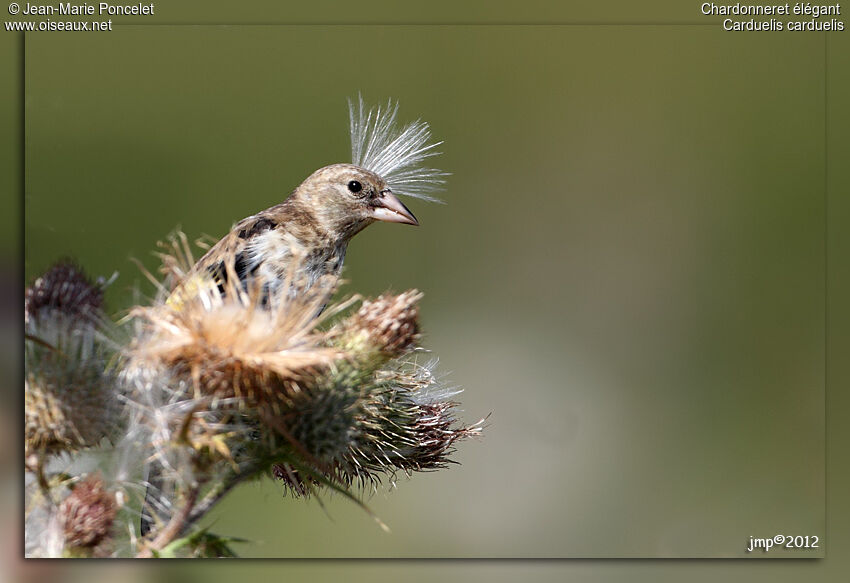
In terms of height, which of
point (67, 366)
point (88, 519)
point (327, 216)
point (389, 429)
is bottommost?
point (88, 519)

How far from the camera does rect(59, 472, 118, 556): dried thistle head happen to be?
2850mm

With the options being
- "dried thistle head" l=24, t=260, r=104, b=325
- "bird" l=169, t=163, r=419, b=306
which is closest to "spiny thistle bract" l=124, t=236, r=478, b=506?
"dried thistle head" l=24, t=260, r=104, b=325

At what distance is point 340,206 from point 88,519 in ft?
8.26

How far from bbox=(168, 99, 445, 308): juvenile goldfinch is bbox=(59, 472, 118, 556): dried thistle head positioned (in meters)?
1.40

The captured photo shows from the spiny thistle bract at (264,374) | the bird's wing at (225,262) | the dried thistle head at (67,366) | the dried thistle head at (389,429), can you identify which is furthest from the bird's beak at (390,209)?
the dried thistle head at (67,366)

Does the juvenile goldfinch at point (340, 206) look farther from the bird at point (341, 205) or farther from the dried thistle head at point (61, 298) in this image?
the dried thistle head at point (61, 298)

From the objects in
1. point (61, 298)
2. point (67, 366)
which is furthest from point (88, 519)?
point (61, 298)

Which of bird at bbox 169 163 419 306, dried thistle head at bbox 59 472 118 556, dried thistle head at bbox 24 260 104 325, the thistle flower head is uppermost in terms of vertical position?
bird at bbox 169 163 419 306

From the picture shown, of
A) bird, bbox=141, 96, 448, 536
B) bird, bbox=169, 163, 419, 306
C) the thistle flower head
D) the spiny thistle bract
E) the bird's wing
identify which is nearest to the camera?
the spiny thistle bract

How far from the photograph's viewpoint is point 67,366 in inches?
127

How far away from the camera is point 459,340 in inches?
286

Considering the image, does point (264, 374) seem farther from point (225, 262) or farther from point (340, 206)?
point (340, 206)

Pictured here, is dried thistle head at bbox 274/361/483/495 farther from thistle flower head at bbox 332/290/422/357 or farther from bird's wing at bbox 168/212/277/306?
bird's wing at bbox 168/212/277/306

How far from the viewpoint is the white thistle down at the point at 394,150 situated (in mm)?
4637
